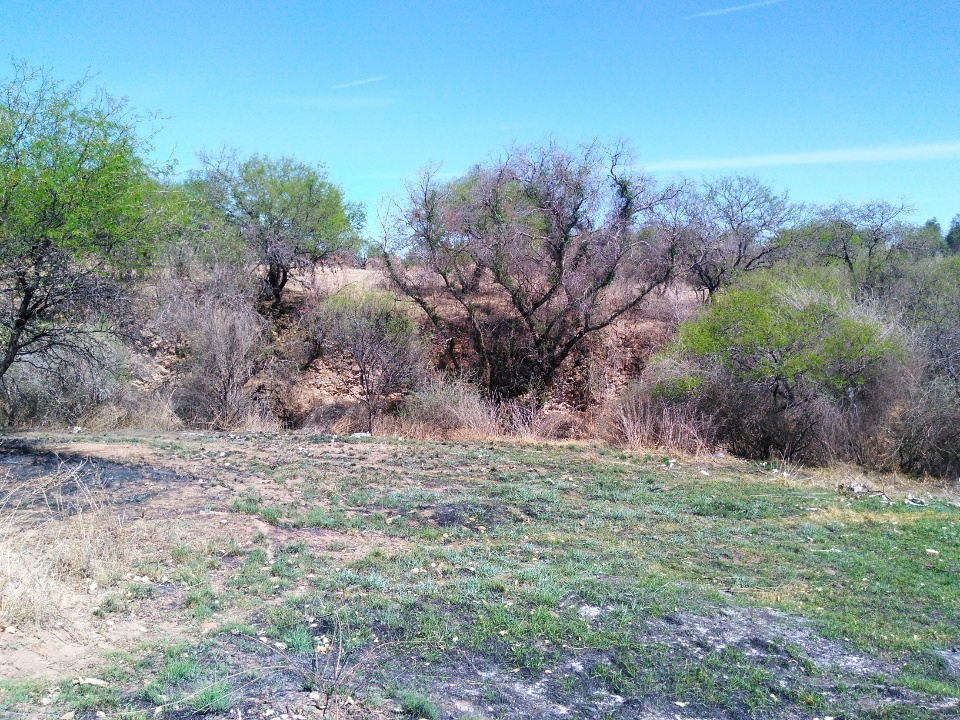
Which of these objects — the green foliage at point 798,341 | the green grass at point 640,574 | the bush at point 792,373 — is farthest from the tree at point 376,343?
the green grass at point 640,574

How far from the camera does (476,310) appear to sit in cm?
2345

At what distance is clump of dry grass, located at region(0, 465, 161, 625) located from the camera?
519cm

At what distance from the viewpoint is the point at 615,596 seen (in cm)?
607

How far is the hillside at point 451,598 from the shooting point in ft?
14.9

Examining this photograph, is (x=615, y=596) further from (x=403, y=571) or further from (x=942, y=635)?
(x=942, y=635)

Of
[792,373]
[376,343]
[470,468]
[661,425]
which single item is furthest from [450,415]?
[792,373]

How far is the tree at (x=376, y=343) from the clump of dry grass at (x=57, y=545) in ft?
38.6

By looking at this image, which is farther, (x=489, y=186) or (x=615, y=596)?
(x=489, y=186)

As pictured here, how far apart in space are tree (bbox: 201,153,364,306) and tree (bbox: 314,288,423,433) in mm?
5799

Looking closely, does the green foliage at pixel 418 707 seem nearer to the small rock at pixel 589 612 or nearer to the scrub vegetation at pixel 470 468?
the scrub vegetation at pixel 470 468

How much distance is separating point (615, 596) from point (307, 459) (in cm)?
627

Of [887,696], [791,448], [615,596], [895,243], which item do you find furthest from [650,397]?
[895,243]

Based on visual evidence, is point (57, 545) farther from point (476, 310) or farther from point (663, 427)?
point (476, 310)

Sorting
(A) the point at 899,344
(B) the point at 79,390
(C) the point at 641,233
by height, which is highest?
(C) the point at 641,233
